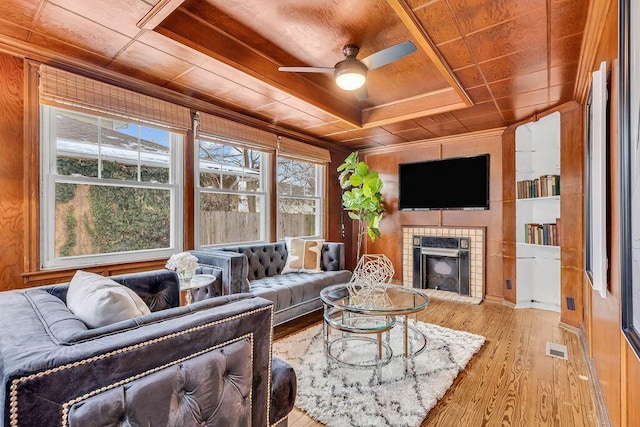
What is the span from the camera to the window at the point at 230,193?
356cm

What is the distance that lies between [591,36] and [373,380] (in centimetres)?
274

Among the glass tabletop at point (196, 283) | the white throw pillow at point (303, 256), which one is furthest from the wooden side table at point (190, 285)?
the white throw pillow at point (303, 256)

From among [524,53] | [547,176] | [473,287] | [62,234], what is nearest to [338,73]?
[524,53]

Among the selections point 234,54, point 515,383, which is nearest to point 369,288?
point 515,383

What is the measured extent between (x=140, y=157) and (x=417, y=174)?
3903mm

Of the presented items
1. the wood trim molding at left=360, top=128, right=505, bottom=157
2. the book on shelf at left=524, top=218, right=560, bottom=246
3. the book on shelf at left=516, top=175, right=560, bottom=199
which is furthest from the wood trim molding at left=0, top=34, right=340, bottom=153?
the book on shelf at left=524, top=218, right=560, bottom=246

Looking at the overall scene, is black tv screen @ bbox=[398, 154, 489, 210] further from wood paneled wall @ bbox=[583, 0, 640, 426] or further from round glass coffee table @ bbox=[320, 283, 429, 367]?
wood paneled wall @ bbox=[583, 0, 640, 426]

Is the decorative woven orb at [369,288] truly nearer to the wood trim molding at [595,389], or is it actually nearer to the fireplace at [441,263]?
the wood trim molding at [595,389]

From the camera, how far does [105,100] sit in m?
2.61

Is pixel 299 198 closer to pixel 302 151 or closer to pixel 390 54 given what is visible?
pixel 302 151

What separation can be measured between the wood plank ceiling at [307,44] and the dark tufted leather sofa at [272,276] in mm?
1668

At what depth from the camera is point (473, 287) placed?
14.7 feet

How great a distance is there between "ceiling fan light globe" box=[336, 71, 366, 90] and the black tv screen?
276 cm

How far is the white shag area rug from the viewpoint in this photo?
1.86 m
